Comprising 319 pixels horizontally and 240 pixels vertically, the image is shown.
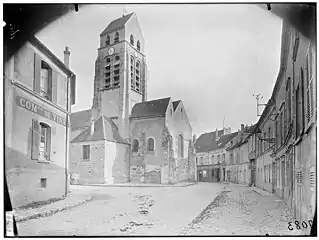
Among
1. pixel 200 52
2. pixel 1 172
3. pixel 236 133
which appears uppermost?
pixel 200 52

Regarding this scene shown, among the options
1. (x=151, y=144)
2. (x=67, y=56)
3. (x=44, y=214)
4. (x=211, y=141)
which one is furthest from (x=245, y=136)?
(x=44, y=214)

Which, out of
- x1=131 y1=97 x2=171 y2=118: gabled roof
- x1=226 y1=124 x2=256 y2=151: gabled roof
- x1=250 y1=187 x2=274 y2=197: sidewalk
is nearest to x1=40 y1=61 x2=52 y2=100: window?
x1=131 y1=97 x2=171 y2=118: gabled roof

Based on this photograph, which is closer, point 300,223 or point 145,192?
point 300,223

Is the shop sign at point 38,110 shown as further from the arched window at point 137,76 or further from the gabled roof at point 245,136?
the gabled roof at point 245,136

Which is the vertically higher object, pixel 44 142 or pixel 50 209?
pixel 44 142

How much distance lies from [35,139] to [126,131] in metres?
0.62

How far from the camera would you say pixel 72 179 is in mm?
2779

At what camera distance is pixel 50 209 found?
2.66 metres

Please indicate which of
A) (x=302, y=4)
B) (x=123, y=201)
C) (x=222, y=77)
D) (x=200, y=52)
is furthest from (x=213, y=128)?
(x=302, y=4)

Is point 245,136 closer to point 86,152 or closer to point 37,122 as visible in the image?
point 86,152

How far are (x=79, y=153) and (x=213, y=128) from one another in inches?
37.7

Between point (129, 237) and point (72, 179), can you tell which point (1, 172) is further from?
point (129, 237)

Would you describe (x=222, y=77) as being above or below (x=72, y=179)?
above

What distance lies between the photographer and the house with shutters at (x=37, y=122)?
2615 millimetres
